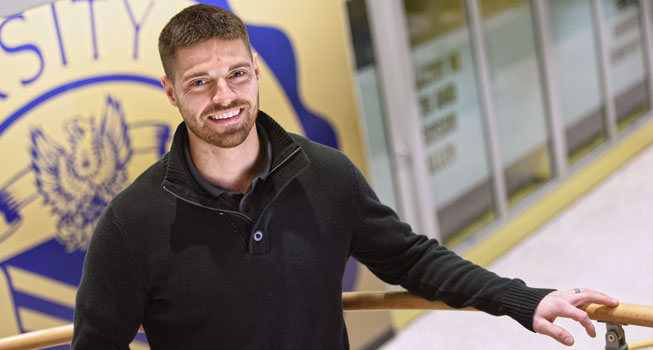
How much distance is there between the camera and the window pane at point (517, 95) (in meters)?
6.06

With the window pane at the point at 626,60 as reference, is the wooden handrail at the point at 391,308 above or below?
above

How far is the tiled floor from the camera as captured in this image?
4395 mm

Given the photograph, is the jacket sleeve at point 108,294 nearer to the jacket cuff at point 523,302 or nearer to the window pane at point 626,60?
the jacket cuff at point 523,302

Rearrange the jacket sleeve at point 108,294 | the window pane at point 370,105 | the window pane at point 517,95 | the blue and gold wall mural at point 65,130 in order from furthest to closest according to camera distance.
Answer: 1. the window pane at point 517,95
2. the window pane at point 370,105
3. the blue and gold wall mural at point 65,130
4. the jacket sleeve at point 108,294

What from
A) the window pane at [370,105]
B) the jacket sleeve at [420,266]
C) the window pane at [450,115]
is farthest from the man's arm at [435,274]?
the window pane at [450,115]

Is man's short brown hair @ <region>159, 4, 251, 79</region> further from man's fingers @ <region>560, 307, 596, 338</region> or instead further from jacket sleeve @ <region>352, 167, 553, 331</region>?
man's fingers @ <region>560, 307, 596, 338</region>

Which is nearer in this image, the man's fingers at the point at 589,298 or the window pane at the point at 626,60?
the man's fingers at the point at 589,298

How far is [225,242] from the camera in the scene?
1.91 meters

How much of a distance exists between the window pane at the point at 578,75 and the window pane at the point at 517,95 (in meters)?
0.51

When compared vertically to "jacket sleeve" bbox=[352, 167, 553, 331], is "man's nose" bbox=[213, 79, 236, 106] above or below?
above

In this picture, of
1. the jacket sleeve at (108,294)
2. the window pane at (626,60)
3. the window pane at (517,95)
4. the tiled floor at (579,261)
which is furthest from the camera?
the window pane at (626,60)

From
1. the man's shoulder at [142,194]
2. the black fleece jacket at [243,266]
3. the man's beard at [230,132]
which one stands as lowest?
the black fleece jacket at [243,266]

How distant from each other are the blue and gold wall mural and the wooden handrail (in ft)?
2.47

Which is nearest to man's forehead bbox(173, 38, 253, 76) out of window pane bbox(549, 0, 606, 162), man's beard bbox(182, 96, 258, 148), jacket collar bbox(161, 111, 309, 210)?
man's beard bbox(182, 96, 258, 148)
